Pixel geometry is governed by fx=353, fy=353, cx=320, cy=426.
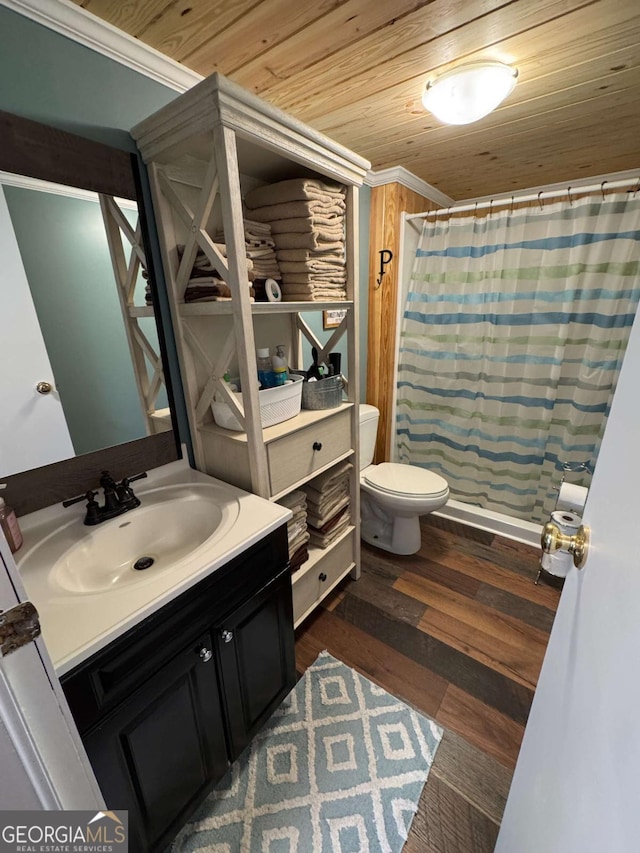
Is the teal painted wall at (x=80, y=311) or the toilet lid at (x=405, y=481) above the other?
the teal painted wall at (x=80, y=311)

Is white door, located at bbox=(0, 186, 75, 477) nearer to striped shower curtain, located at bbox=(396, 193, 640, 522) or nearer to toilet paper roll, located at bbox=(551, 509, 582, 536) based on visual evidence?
toilet paper roll, located at bbox=(551, 509, 582, 536)

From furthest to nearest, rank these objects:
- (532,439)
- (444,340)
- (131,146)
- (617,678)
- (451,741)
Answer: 1. (444,340)
2. (532,439)
3. (451,741)
4. (131,146)
5. (617,678)

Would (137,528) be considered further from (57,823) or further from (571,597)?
(571,597)

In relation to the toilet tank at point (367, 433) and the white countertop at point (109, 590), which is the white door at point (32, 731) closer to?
the white countertop at point (109, 590)

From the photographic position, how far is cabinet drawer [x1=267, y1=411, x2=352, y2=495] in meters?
1.23

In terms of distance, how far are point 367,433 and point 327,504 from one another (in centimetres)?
70

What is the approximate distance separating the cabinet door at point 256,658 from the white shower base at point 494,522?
5.04ft

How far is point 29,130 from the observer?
877mm

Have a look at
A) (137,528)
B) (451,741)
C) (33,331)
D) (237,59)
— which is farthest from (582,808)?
(237,59)

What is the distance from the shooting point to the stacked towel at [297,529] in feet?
4.54

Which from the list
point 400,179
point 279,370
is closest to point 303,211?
point 279,370

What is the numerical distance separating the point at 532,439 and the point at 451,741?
1.56 m

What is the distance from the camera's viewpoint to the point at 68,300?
39.3 inches

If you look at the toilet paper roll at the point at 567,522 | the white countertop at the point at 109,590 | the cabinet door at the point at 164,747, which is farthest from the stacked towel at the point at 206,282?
the toilet paper roll at the point at 567,522
